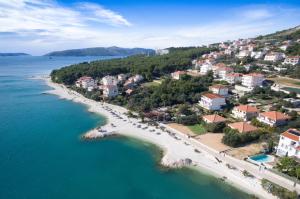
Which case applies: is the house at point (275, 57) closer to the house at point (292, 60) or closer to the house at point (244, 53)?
the house at point (292, 60)

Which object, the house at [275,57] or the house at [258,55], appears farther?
the house at [258,55]

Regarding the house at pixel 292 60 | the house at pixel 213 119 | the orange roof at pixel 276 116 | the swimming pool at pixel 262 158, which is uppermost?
the house at pixel 292 60

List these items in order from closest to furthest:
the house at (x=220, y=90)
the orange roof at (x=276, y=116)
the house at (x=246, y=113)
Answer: the orange roof at (x=276, y=116) < the house at (x=246, y=113) < the house at (x=220, y=90)

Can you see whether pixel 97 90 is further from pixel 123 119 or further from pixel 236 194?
pixel 236 194

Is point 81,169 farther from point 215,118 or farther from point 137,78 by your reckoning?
point 137,78

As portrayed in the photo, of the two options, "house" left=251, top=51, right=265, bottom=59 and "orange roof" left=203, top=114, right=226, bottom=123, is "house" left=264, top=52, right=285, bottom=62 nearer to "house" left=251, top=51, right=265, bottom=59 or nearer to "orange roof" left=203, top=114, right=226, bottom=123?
"house" left=251, top=51, right=265, bottom=59

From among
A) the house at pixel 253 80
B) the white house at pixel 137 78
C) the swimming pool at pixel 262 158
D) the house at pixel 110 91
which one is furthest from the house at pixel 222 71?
the swimming pool at pixel 262 158
